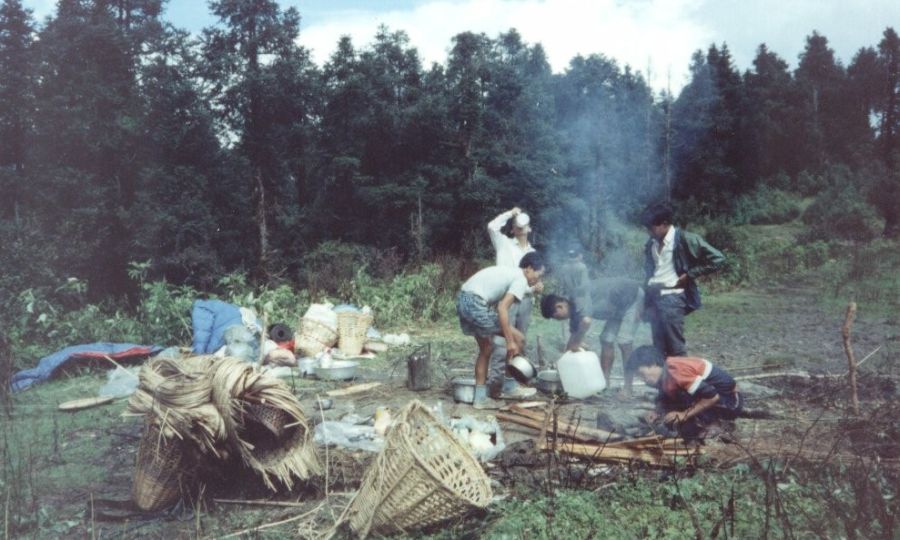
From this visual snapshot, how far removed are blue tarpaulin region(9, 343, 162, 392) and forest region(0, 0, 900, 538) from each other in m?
0.23

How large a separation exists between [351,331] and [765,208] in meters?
30.0

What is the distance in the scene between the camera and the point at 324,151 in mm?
32594

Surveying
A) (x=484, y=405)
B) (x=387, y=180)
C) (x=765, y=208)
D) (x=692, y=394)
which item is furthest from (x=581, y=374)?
(x=765, y=208)

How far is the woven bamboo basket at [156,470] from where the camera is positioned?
416 cm

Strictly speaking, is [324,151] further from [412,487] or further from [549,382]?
[412,487]

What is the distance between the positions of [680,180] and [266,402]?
3563 cm

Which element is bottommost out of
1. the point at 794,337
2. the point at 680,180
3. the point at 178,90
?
the point at 794,337

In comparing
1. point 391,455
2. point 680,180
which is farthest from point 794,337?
point 680,180

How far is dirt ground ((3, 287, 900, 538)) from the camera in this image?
4.20 m

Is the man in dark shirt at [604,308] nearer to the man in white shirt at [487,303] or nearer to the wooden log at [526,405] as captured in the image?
the man in white shirt at [487,303]

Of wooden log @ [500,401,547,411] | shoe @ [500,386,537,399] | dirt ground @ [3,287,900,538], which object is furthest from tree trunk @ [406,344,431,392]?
wooden log @ [500,401,547,411]

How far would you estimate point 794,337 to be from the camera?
10375 mm

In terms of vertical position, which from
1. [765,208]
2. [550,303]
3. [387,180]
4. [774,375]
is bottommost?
[774,375]

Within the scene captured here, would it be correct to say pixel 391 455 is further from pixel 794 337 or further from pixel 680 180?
pixel 680 180
